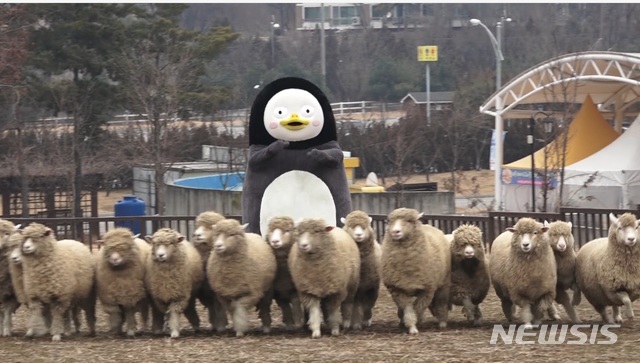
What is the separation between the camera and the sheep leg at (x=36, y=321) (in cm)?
1049

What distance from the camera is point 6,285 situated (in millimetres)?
10875

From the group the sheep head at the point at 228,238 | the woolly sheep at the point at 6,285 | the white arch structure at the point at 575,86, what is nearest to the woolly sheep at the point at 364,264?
the sheep head at the point at 228,238

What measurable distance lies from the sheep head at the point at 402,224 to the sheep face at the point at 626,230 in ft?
6.11

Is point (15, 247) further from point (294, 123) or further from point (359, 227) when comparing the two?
point (294, 123)

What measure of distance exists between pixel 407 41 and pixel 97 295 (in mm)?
49981

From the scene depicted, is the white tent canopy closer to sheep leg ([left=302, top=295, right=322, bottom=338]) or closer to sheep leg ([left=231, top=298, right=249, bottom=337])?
sheep leg ([left=302, top=295, right=322, bottom=338])

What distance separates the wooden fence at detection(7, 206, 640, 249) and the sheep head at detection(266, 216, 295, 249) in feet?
18.9

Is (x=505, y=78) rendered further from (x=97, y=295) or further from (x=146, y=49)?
(x=97, y=295)

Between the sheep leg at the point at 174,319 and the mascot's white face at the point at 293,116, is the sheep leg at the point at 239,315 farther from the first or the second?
the mascot's white face at the point at 293,116

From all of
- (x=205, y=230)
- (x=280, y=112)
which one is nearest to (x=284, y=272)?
(x=205, y=230)

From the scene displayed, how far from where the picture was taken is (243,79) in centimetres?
4462

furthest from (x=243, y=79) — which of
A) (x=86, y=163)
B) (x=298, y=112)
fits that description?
(x=298, y=112)

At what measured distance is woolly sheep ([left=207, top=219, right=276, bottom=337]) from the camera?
1033 centimetres

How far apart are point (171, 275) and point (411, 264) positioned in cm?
227
